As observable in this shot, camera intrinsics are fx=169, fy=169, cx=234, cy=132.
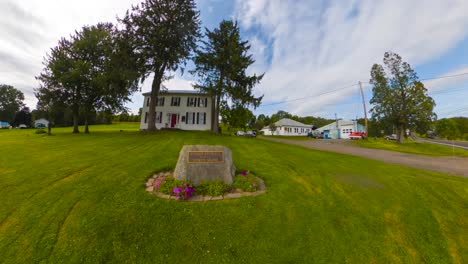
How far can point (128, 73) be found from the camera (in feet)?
56.0

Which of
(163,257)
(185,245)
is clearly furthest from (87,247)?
(185,245)

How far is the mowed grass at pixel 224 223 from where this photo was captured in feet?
8.91

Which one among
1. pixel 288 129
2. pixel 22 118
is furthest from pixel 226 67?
pixel 22 118

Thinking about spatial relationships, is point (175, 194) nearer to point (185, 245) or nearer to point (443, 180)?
point (185, 245)

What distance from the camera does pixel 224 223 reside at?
343cm

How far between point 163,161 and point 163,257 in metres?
4.71

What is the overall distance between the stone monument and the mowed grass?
0.99 meters

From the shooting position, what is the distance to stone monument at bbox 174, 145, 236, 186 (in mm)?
4969

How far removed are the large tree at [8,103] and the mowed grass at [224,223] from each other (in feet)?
277

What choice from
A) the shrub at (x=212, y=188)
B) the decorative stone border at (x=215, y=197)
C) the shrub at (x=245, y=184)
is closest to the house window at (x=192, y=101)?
the decorative stone border at (x=215, y=197)

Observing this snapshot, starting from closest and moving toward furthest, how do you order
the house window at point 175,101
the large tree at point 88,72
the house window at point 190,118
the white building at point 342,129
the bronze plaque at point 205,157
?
the bronze plaque at point 205,157, the large tree at point 88,72, the house window at point 190,118, the house window at point 175,101, the white building at point 342,129

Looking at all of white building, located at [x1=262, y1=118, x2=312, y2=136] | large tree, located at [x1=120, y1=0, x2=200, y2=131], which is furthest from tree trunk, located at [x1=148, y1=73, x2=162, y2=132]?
white building, located at [x1=262, y1=118, x2=312, y2=136]

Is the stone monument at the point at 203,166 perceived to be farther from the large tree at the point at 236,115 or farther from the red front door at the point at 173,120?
the red front door at the point at 173,120

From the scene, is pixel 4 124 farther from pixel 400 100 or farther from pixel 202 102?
pixel 400 100
